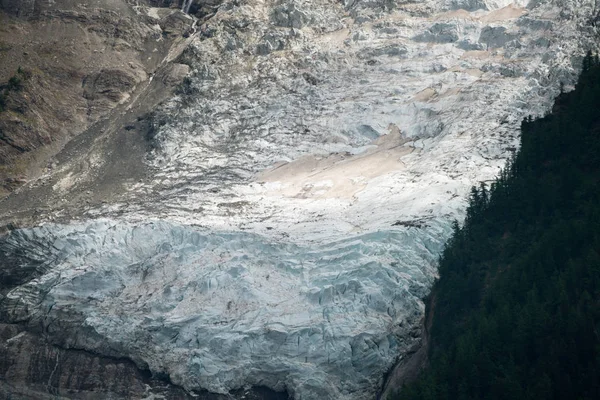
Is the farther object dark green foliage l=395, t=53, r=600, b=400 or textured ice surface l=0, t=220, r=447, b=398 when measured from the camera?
textured ice surface l=0, t=220, r=447, b=398

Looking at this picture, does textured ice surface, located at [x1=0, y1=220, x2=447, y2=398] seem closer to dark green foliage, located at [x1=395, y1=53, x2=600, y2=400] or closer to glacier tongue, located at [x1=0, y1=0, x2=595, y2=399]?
glacier tongue, located at [x1=0, y1=0, x2=595, y2=399]

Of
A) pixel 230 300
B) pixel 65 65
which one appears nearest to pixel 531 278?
pixel 230 300

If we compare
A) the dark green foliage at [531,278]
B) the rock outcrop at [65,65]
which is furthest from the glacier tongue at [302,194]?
the rock outcrop at [65,65]

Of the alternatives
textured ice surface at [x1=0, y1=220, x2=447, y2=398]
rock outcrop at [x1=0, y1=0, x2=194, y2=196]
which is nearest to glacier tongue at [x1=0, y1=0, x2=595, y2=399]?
textured ice surface at [x1=0, y1=220, x2=447, y2=398]

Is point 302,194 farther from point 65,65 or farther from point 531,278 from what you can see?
point 65,65

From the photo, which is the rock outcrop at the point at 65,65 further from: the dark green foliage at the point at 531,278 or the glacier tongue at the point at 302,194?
the dark green foliage at the point at 531,278

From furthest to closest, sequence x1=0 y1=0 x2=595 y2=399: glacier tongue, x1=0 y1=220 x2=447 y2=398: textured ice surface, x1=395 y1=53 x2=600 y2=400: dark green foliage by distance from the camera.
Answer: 1. x1=0 y1=0 x2=595 y2=399: glacier tongue
2. x1=0 y1=220 x2=447 y2=398: textured ice surface
3. x1=395 y1=53 x2=600 y2=400: dark green foliage
